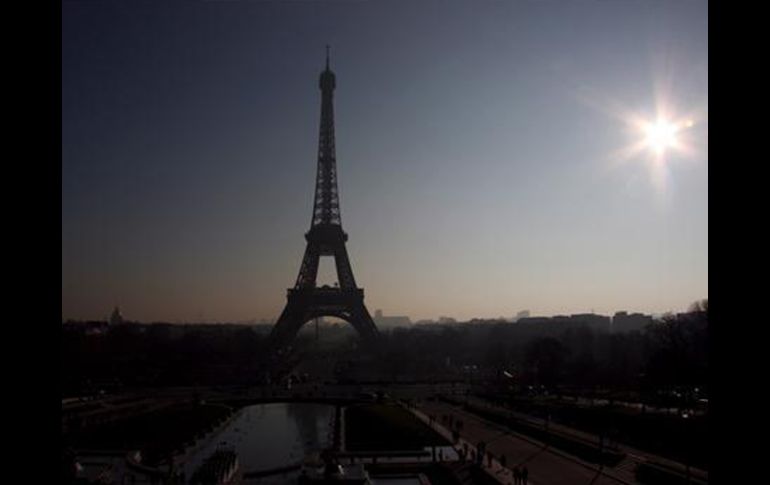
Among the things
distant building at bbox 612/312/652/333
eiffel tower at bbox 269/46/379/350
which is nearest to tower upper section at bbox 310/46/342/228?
eiffel tower at bbox 269/46/379/350

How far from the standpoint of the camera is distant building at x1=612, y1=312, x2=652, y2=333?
144 m

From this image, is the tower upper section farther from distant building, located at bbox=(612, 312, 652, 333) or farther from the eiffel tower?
distant building, located at bbox=(612, 312, 652, 333)

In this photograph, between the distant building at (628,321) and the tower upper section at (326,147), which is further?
the distant building at (628,321)

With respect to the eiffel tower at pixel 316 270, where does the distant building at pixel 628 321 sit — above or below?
below

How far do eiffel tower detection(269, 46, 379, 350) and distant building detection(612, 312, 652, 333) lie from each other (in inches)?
3660

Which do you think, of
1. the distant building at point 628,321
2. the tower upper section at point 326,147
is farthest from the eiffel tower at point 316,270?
the distant building at point 628,321

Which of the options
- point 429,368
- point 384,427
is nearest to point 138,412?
point 384,427

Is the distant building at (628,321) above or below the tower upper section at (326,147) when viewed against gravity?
below

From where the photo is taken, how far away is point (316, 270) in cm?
6300

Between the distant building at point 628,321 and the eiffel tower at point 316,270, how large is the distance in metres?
93.0

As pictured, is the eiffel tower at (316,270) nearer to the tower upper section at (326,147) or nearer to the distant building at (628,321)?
the tower upper section at (326,147)

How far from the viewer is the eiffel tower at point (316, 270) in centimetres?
5931
